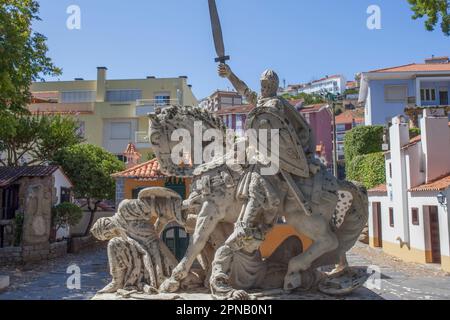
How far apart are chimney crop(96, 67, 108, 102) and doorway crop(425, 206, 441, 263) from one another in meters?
24.3

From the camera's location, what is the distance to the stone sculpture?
4137mm

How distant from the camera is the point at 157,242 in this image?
4.34 metres

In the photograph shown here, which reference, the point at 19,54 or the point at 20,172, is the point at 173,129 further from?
the point at 20,172

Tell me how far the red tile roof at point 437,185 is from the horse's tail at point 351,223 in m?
8.71

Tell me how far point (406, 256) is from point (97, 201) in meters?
13.3

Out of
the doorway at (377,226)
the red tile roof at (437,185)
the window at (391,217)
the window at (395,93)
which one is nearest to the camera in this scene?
the red tile roof at (437,185)

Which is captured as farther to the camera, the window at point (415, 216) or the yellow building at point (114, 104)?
the yellow building at point (114, 104)

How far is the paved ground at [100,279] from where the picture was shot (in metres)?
8.77

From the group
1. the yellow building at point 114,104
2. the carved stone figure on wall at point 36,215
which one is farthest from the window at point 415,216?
the yellow building at point 114,104

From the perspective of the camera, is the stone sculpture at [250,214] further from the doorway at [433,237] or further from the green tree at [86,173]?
the green tree at [86,173]

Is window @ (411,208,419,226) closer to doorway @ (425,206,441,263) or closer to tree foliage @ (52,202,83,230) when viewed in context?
doorway @ (425,206,441,263)

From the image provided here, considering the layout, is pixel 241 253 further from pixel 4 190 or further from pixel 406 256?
pixel 4 190

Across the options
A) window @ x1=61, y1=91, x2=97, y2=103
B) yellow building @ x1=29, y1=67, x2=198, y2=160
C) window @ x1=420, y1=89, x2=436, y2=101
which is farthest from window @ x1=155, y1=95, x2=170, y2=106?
window @ x1=420, y1=89, x2=436, y2=101
